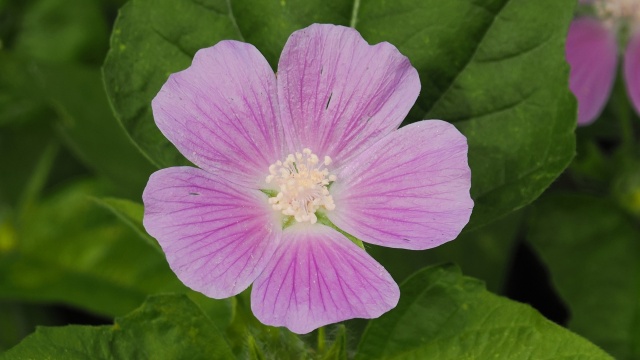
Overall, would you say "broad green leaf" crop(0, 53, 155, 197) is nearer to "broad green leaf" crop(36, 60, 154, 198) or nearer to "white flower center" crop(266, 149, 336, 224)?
"broad green leaf" crop(36, 60, 154, 198)

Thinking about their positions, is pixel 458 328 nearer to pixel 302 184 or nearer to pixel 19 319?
pixel 302 184

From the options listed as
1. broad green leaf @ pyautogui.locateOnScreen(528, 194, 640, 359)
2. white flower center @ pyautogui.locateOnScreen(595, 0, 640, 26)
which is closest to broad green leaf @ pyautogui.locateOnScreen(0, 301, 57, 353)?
broad green leaf @ pyautogui.locateOnScreen(528, 194, 640, 359)

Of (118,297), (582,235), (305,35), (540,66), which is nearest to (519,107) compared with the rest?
(540,66)

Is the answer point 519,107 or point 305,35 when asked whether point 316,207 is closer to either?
point 305,35

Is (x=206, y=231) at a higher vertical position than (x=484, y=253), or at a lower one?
higher

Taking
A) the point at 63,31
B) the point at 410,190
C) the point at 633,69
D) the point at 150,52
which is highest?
the point at 150,52

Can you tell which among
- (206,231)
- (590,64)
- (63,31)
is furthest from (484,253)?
(63,31)
